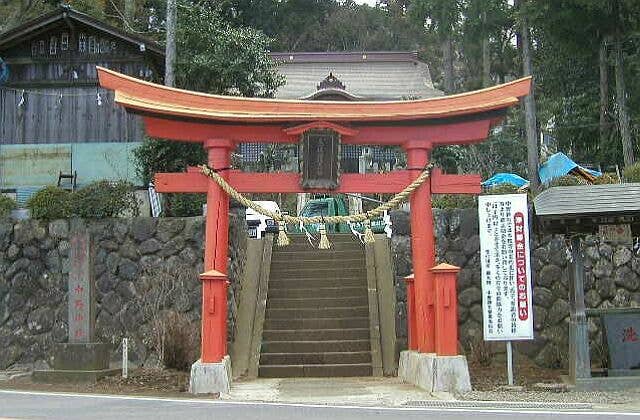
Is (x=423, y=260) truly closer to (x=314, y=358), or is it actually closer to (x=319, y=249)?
(x=314, y=358)

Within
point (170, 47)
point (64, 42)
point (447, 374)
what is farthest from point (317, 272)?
point (64, 42)

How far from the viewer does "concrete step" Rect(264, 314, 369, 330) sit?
49.3ft

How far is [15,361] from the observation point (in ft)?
51.2

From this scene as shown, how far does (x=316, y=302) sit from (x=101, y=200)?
5297 mm

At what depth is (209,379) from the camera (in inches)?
442

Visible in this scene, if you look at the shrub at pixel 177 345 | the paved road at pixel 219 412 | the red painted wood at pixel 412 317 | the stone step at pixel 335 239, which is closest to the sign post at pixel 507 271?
the red painted wood at pixel 412 317

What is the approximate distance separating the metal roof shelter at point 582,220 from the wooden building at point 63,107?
47.1 ft

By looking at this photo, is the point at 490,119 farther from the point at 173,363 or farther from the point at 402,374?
the point at 173,363

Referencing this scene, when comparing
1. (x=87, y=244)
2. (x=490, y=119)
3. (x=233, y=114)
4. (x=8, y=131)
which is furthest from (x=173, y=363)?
(x=8, y=131)

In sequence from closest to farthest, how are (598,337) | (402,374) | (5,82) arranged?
(402,374) → (598,337) → (5,82)

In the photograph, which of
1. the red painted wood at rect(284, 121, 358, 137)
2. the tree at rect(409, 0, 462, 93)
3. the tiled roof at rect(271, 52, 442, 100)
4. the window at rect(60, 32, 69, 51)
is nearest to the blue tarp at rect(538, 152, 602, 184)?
the tree at rect(409, 0, 462, 93)

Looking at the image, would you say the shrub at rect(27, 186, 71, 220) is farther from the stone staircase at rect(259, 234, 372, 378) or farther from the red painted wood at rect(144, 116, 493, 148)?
the red painted wood at rect(144, 116, 493, 148)

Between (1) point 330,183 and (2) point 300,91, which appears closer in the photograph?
(1) point 330,183

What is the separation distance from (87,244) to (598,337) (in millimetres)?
9883
